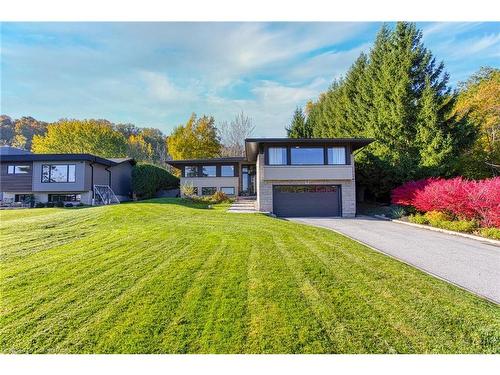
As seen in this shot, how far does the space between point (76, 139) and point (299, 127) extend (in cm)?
2840

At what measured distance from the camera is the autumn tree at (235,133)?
33156 millimetres

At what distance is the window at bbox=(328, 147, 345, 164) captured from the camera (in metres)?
14.1

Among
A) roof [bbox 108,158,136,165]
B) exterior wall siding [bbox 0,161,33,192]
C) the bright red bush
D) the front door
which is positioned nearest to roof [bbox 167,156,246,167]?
the front door

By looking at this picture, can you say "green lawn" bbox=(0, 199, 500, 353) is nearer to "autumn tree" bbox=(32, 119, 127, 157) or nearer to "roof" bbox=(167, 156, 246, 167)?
"roof" bbox=(167, 156, 246, 167)

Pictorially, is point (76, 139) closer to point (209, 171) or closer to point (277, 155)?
point (209, 171)

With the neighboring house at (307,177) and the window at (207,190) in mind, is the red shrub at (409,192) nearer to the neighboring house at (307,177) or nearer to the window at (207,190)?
the neighboring house at (307,177)

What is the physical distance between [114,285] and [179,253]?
1642 mm

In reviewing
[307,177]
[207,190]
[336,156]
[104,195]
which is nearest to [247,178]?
[207,190]

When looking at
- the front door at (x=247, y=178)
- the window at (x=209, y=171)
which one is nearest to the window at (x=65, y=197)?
the window at (x=209, y=171)

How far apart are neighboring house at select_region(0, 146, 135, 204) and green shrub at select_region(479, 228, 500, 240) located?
21.7 metres

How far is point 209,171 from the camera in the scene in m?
22.3

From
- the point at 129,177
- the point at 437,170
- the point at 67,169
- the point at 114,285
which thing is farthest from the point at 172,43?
the point at 129,177

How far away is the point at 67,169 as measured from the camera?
18.6 m

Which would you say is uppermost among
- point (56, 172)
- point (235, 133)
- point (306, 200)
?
point (235, 133)
